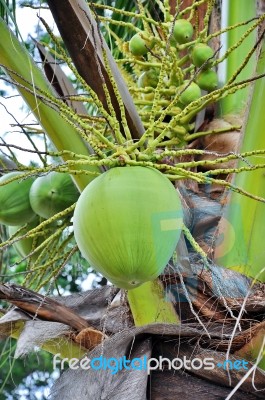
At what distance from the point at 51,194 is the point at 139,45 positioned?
57 cm

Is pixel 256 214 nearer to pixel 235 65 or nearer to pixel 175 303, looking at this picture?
pixel 175 303

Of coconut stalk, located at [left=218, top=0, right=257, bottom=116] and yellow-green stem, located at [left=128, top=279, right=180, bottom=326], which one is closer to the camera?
yellow-green stem, located at [left=128, top=279, right=180, bottom=326]

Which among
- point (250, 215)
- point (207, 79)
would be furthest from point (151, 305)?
point (207, 79)

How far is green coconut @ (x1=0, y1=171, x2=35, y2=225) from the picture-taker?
181 cm

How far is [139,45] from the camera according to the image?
2.05 metres

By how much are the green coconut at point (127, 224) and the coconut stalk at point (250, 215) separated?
0.46 metres

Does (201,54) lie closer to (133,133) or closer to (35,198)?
(133,133)

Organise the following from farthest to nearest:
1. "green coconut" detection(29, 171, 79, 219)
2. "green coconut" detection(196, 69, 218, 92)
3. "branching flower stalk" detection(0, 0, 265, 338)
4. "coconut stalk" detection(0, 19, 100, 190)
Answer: "green coconut" detection(196, 69, 218, 92) → "green coconut" detection(29, 171, 79, 219) → "coconut stalk" detection(0, 19, 100, 190) → "branching flower stalk" detection(0, 0, 265, 338)

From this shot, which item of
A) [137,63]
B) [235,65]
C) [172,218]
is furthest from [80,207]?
[235,65]

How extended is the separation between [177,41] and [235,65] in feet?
0.66

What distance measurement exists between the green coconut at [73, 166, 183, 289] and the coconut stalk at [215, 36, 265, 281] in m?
0.46

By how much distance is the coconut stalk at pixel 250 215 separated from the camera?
1.73 meters

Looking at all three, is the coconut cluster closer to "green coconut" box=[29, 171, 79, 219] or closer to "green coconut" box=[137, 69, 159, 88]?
"green coconut" box=[137, 69, 159, 88]

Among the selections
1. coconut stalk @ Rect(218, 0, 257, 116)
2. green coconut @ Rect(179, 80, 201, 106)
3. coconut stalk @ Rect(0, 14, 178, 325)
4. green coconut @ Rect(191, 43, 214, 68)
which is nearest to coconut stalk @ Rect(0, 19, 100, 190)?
coconut stalk @ Rect(0, 14, 178, 325)
